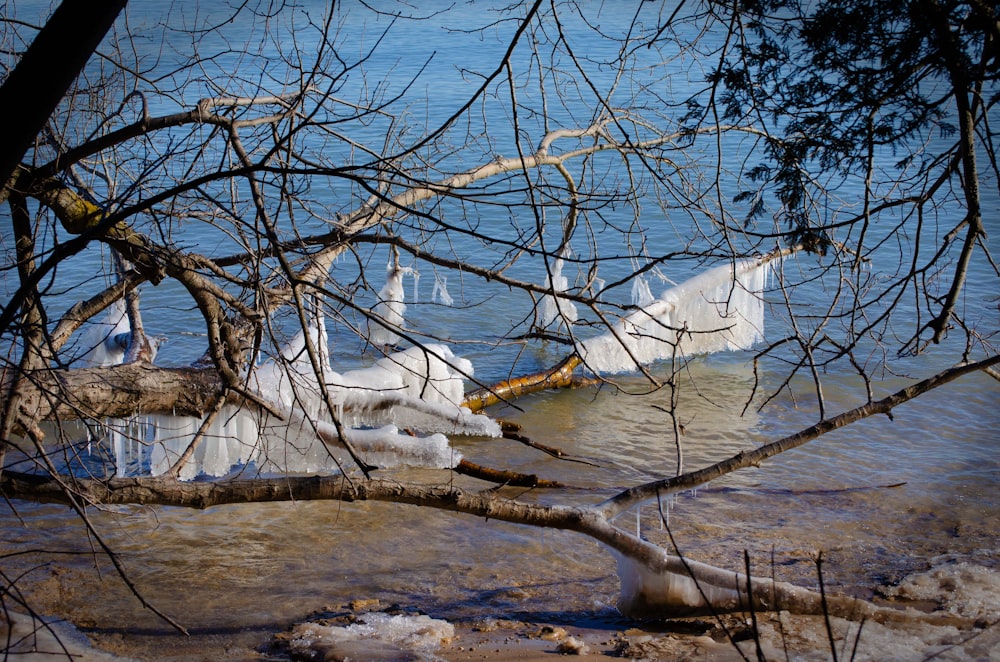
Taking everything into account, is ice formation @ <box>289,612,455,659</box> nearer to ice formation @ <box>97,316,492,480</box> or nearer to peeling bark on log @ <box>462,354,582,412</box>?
ice formation @ <box>97,316,492,480</box>

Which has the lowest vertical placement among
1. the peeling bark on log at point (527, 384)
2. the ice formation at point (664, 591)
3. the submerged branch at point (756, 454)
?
the ice formation at point (664, 591)

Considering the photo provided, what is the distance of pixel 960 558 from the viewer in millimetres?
6301

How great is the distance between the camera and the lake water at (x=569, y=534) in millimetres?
A: 5500

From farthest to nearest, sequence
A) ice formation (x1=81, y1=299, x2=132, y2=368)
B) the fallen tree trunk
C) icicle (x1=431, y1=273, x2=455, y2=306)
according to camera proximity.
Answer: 1. ice formation (x1=81, y1=299, x2=132, y2=368)
2. icicle (x1=431, y1=273, x2=455, y2=306)
3. the fallen tree trunk

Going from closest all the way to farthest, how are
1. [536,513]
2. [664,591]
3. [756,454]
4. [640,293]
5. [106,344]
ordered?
[536,513], [756,454], [664,591], [106,344], [640,293]

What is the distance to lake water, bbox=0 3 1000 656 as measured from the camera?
550 centimetres

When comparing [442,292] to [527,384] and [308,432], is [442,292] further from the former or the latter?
[308,432]

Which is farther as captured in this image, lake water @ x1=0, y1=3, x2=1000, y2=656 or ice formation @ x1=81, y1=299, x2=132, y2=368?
ice formation @ x1=81, y1=299, x2=132, y2=368

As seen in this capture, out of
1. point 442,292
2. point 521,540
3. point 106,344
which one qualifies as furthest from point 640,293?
point 106,344

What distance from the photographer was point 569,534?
255 inches

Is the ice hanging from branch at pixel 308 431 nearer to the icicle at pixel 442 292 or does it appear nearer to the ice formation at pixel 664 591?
the icicle at pixel 442 292

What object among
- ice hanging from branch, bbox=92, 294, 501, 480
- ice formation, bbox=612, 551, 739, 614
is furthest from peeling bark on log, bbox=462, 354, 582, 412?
ice formation, bbox=612, 551, 739, 614

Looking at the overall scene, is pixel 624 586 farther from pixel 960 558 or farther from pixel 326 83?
pixel 326 83

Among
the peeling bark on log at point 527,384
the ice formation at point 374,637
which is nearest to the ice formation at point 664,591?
the ice formation at point 374,637
